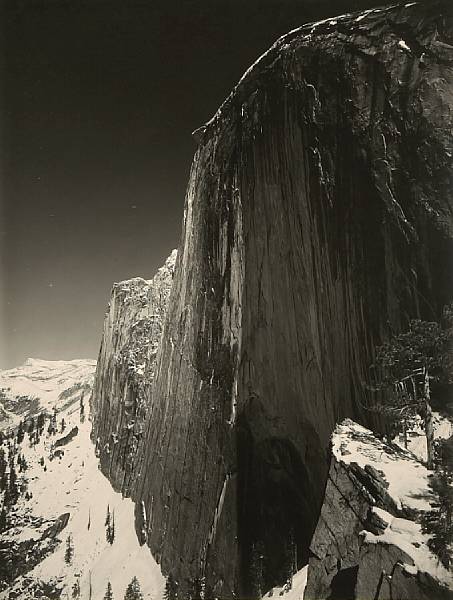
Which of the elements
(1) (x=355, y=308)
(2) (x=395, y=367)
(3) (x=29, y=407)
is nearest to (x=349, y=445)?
(2) (x=395, y=367)

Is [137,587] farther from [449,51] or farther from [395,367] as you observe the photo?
[449,51]

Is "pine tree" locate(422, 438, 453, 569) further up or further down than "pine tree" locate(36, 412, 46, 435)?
further up

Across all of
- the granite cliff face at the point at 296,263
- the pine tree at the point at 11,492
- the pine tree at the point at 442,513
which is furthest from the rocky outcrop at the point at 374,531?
the pine tree at the point at 11,492

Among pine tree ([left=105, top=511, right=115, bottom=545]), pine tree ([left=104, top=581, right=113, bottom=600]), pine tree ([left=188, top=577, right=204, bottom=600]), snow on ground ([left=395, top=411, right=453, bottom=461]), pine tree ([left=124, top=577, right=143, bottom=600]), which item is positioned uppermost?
snow on ground ([left=395, top=411, right=453, bottom=461])

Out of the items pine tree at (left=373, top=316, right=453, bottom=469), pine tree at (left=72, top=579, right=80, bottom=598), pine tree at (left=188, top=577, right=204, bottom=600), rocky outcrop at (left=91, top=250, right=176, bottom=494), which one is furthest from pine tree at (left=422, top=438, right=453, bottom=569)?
rocky outcrop at (left=91, top=250, right=176, bottom=494)

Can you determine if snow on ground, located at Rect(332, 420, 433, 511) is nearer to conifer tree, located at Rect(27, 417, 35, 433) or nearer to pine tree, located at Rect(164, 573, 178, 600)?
pine tree, located at Rect(164, 573, 178, 600)

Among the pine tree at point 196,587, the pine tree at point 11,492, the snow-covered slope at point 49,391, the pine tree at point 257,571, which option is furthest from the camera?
the snow-covered slope at point 49,391

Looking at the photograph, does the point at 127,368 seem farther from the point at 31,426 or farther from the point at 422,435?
the point at 31,426

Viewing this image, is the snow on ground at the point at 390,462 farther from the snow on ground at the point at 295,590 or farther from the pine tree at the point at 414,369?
the snow on ground at the point at 295,590
